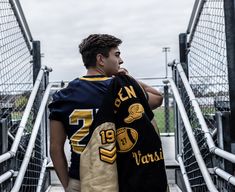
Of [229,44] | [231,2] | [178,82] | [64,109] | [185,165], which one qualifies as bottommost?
[185,165]

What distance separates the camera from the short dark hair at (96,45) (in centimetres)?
204

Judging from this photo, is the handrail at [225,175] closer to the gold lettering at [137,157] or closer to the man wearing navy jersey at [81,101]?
the man wearing navy jersey at [81,101]

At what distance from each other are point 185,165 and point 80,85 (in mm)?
2521

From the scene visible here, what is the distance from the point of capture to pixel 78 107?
192 cm

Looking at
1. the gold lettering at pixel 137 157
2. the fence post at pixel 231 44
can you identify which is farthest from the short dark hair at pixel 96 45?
the fence post at pixel 231 44

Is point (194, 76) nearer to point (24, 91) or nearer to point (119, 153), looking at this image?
point (24, 91)

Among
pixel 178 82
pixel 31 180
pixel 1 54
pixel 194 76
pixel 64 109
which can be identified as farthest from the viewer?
pixel 178 82

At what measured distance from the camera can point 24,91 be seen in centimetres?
394

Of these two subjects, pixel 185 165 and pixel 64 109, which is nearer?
pixel 64 109

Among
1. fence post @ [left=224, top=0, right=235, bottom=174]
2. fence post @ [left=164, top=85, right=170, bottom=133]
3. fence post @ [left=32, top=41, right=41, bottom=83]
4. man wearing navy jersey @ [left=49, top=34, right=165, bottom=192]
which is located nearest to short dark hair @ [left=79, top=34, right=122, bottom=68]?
man wearing navy jersey @ [left=49, top=34, right=165, bottom=192]

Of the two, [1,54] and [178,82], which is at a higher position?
[1,54]

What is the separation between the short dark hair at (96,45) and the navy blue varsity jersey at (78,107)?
0.35 feet

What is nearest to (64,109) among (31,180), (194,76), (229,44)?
(229,44)

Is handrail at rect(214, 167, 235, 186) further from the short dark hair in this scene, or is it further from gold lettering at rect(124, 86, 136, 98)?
the short dark hair
